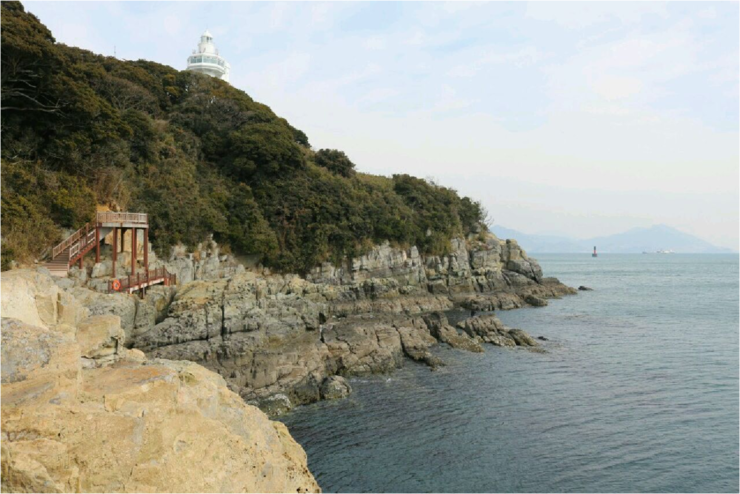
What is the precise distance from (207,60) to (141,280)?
53.8m

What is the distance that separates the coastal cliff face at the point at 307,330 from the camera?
2167cm

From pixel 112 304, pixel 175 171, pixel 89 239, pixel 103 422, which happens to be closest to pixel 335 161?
pixel 175 171

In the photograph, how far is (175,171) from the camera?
37.9 metres

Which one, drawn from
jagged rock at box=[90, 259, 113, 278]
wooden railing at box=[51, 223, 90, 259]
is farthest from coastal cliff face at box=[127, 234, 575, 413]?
wooden railing at box=[51, 223, 90, 259]

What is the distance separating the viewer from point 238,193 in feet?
132

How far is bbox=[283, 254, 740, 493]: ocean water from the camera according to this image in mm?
14539

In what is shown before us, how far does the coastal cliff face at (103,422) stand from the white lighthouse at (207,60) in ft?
233

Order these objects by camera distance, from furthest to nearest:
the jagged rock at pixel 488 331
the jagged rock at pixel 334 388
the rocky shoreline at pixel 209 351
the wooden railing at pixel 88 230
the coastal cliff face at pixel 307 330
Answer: the jagged rock at pixel 488 331 → the wooden railing at pixel 88 230 → the coastal cliff face at pixel 307 330 → the jagged rock at pixel 334 388 → the rocky shoreline at pixel 209 351

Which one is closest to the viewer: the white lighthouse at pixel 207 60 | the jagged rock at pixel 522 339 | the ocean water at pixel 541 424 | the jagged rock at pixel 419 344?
A: the ocean water at pixel 541 424

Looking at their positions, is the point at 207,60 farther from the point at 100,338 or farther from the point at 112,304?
the point at 100,338

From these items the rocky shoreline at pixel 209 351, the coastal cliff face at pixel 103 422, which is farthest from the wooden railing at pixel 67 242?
the coastal cliff face at pixel 103 422

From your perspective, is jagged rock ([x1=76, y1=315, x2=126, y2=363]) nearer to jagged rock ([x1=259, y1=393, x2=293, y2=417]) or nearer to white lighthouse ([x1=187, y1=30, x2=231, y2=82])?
jagged rock ([x1=259, y1=393, x2=293, y2=417])

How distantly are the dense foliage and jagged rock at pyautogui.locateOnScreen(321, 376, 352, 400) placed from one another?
17.6 meters

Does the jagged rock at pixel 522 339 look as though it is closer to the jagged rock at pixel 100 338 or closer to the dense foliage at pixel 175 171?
the dense foliage at pixel 175 171
